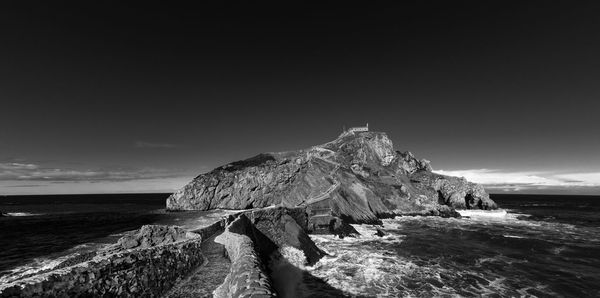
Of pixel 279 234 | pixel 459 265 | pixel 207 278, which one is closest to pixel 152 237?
pixel 207 278

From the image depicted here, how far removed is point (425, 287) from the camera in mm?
23781

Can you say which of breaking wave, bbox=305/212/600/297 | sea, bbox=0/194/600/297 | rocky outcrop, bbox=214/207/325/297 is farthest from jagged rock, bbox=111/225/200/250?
breaking wave, bbox=305/212/600/297

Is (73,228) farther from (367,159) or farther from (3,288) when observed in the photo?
(367,159)

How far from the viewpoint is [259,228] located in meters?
31.3

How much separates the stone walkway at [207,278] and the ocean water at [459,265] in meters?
8.28

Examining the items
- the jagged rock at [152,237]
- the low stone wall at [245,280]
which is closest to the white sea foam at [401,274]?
the low stone wall at [245,280]

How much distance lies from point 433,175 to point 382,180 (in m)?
34.8

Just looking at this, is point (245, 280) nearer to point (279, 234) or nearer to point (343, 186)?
point (279, 234)

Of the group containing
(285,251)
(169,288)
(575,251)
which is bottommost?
(575,251)

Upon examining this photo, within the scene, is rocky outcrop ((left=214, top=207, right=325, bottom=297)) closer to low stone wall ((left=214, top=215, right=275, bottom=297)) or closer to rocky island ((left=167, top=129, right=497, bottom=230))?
low stone wall ((left=214, top=215, right=275, bottom=297))

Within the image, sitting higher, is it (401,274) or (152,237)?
(152,237)

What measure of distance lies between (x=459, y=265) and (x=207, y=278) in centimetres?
2802

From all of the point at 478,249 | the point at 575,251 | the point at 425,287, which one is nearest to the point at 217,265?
the point at 425,287

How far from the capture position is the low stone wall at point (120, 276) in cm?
862
